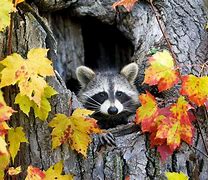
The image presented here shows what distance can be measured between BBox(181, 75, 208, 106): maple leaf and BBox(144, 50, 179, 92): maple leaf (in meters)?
0.08

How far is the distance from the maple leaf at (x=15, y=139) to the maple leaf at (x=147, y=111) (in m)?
0.75

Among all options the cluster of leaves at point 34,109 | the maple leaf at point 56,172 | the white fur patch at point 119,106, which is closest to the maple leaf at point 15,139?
the cluster of leaves at point 34,109

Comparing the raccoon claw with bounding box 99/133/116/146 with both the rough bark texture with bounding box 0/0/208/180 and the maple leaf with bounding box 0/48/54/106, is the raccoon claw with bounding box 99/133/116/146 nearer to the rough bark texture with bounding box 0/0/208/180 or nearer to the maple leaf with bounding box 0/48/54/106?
the rough bark texture with bounding box 0/0/208/180

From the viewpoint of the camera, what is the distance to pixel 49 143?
3564 mm

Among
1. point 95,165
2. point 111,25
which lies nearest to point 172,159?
point 95,165

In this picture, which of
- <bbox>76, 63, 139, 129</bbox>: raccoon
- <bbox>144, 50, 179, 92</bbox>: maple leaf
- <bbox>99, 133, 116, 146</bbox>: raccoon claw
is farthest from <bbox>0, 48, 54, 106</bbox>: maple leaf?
<bbox>76, 63, 139, 129</bbox>: raccoon

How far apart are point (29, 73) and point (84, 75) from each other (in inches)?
68.0

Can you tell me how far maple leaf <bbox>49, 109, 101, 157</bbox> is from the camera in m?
3.32

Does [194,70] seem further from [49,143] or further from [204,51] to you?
[49,143]

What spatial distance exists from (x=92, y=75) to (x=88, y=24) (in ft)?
2.36

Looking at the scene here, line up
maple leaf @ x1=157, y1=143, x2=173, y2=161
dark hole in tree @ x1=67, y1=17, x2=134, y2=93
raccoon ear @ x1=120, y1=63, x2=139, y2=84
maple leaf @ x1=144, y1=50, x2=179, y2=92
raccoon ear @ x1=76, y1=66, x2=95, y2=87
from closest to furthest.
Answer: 1. maple leaf @ x1=144, y1=50, x2=179, y2=92
2. maple leaf @ x1=157, y1=143, x2=173, y2=161
3. raccoon ear @ x1=120, y1=63, x2=139, y2=84
4. raccoon ear @ x1=76, y1=66, x2=95, y2=87
5. dark hole in tree @ x1=67, y1=17, x2=134, y2=93

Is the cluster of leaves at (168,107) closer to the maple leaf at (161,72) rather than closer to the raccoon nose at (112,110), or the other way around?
the maple leaf at (161,72)

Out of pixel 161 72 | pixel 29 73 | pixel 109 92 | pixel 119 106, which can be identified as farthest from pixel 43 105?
pixel 109 92

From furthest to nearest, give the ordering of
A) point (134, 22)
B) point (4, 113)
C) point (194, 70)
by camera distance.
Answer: point (134, 22) < point (194, 70) < point (4, 113)
